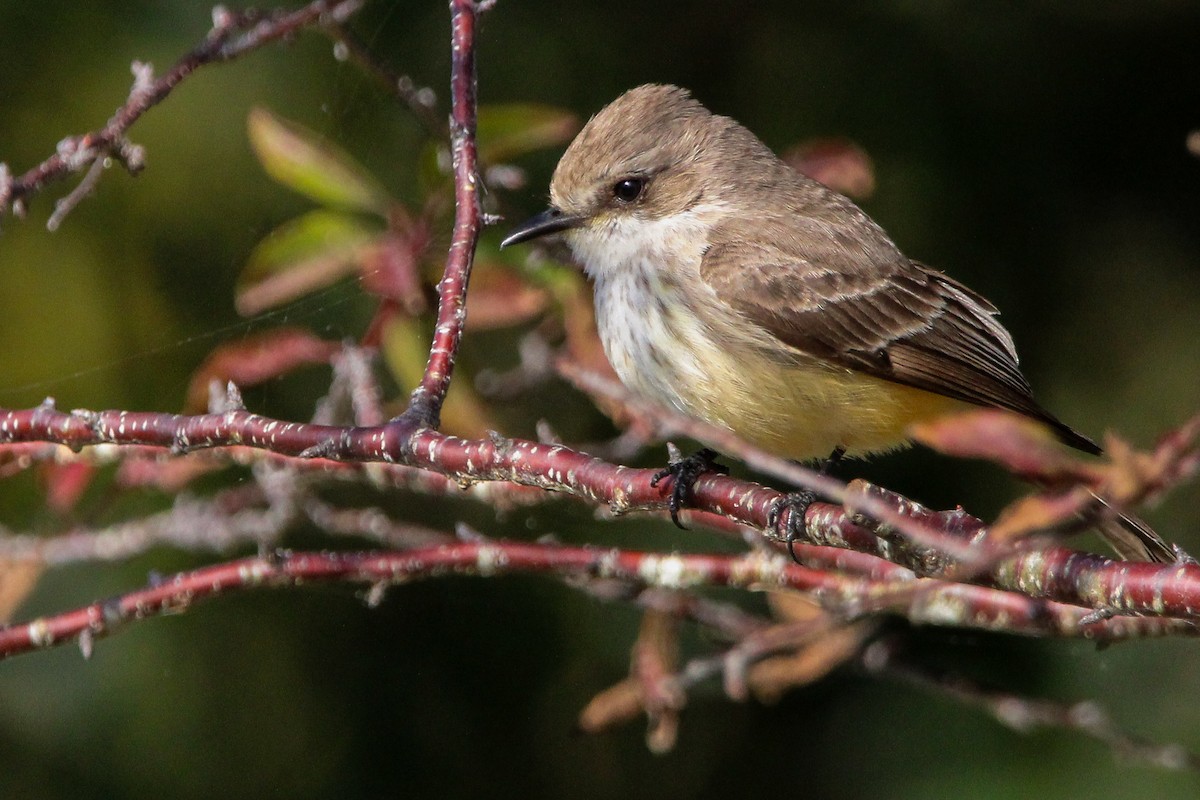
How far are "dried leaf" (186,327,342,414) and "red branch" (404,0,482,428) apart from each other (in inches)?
34.9

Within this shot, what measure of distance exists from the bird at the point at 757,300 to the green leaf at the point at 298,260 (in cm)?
37

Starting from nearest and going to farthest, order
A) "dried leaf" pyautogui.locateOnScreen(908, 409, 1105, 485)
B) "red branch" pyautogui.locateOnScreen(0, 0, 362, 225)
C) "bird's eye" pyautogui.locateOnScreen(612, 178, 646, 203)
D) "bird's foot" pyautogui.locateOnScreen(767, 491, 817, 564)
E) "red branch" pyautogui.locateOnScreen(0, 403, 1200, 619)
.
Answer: "dried leaf" pyautogui.locateOnScreen(908, 409, 1105, 485), "red branch" pyautogui.locateOnScreen(0, 403, 1200, 619), "bird's foot" pyautogui.locateOnScreen(767, 491, 817, 564), "red branch" pyautogui.locateOnScreen(0, 0, 362, 225), "bird's eye" pyautogui.locateOnScreen(612, 178, 646, 203)

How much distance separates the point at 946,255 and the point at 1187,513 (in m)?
1.19

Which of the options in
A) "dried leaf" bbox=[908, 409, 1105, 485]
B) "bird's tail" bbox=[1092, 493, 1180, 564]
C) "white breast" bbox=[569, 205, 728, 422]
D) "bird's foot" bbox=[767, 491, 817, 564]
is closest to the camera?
"dried leaf" bbox=[908, 409, 1105, 485]

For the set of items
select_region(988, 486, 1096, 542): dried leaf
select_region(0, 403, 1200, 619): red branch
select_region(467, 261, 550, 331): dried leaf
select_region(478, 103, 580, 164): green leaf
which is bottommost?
select_region(988, 486, 1096, 542): dried leaf

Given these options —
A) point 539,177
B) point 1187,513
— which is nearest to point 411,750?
point 539,177

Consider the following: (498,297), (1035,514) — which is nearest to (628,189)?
(498,297)

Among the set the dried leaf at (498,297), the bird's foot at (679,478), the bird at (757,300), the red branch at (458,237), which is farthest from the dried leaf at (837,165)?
the red branch at (458,237)

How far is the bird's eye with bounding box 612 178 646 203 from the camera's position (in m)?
3.33

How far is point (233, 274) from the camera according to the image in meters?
4.43

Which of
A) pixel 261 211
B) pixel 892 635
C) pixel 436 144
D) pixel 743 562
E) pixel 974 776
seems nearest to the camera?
pixel 743 562

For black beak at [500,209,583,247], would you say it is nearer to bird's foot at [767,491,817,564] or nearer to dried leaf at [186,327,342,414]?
dried leaf at [186,327,342,414]

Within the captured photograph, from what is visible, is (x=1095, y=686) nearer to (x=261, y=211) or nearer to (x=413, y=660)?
(x=413, y=660)

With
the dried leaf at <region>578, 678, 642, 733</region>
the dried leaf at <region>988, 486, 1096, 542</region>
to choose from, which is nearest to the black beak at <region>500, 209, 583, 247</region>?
the dried leaf at <region>578, 678, 642, 733</region>
